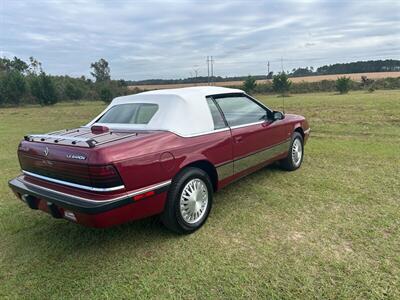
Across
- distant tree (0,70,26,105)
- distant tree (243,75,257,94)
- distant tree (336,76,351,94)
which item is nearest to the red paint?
distant tree (336,76,351,94)

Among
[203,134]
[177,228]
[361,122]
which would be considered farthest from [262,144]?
[361,122]

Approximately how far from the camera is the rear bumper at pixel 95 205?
2537 millimetres

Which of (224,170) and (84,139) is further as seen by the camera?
(224,170)

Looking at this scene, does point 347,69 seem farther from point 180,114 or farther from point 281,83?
point 180,114

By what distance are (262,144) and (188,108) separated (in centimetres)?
143

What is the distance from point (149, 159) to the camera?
2.78 meters

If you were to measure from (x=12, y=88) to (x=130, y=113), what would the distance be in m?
45.7

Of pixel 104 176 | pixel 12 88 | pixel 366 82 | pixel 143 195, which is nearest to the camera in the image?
pixel 104 176

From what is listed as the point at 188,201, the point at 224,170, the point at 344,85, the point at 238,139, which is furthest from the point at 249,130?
the point at 344,85

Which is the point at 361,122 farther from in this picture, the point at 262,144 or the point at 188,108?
the point at 188,108

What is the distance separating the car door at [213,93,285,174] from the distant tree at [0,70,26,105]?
4574 centimetres

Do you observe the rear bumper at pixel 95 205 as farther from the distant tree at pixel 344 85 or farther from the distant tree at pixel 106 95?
the distant tree at pixel 106 95

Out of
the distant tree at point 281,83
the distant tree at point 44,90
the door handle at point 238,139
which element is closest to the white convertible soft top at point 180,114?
the door handle at point 238,139

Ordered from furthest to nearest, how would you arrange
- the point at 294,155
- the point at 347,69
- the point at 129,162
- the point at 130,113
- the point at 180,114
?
the point at 347,69 < the point at 294,155 < the point at 130,113 < the point at 180,114 < the point at 129,162
